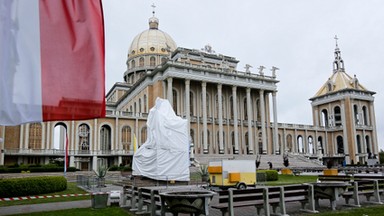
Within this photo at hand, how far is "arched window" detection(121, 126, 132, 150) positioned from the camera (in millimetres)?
50938

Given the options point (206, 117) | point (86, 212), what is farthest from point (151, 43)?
point (86, 212)

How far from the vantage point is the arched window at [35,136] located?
44.3 m

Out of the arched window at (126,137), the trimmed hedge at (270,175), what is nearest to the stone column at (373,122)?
the arched window at (126,137)

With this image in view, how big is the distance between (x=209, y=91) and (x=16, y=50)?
2065 inches

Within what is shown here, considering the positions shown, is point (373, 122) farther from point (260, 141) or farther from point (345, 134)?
point (260, 141)

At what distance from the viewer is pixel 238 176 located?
18.5m

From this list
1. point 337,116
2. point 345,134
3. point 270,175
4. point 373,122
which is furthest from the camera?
point 337,116

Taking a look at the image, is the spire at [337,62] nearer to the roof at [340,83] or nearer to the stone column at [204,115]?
the roof at [340,83]

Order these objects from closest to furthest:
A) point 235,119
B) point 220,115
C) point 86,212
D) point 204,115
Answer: point 86,212, point 204,115, point 220,115, point 235,119

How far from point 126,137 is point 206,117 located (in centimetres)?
1284

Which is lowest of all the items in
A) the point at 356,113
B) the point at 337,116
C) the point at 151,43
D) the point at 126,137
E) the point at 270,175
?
the point at 270,175

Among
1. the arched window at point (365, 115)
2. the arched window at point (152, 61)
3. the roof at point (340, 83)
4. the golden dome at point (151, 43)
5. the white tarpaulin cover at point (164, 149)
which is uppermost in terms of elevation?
the golden dome at point (151, 43)

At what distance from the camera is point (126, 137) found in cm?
5119

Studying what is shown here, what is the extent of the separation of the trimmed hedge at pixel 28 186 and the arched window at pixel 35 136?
28.0m
